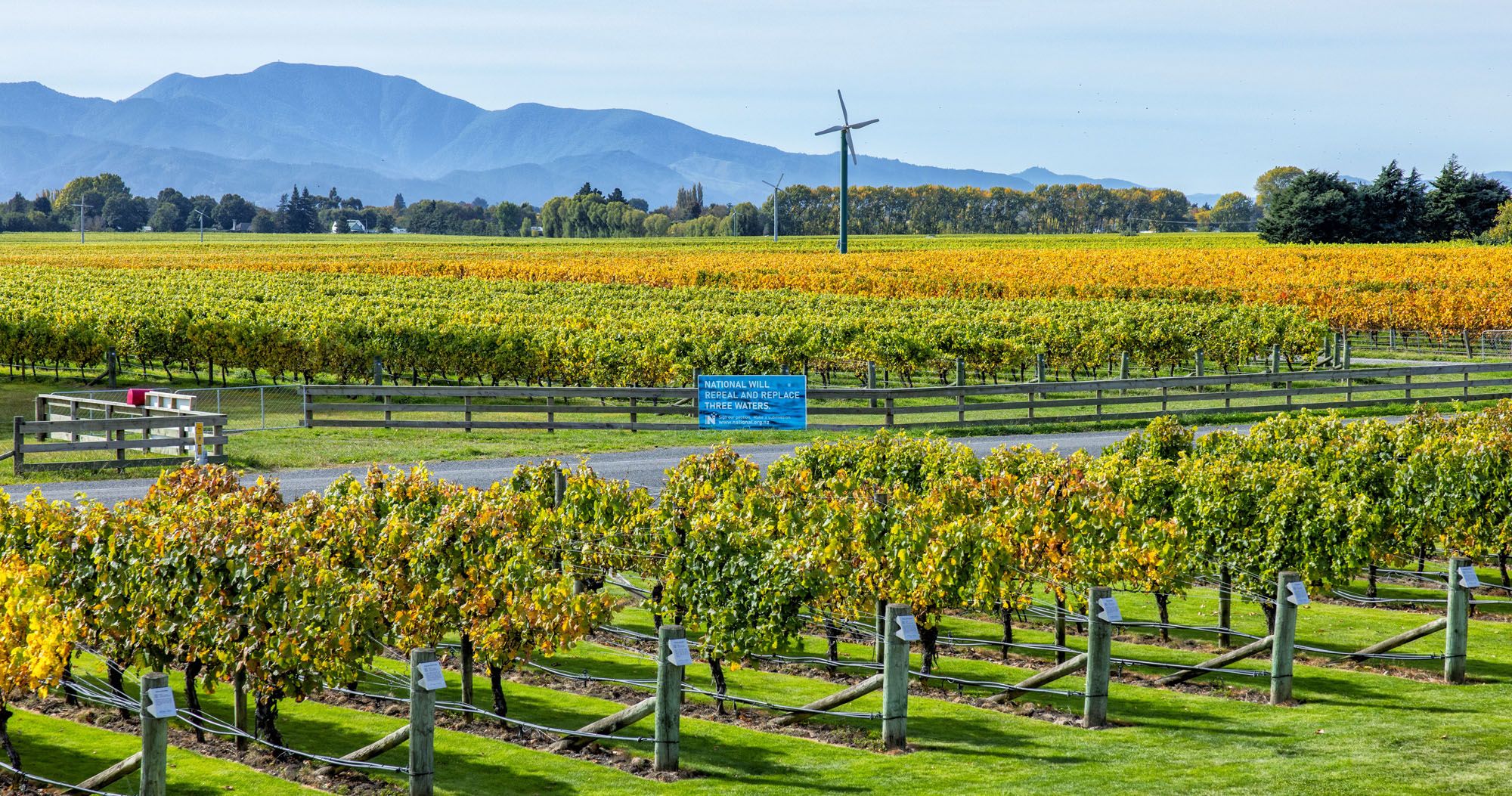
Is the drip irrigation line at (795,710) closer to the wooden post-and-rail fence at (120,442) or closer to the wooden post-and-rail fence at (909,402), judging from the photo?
the wooden post-and-rail fence at (120,442)

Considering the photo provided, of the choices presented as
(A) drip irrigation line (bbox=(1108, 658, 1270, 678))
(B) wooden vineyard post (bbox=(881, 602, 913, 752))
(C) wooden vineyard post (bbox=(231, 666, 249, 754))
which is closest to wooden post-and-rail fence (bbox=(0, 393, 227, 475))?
(C) wooden vineyard post (bbox=(231, 666, 249, 754))

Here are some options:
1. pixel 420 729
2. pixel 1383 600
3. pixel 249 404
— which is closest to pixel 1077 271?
pixel 249 404

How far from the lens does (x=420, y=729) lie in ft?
34.9

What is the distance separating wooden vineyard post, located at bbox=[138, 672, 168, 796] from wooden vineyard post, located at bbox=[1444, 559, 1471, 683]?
39.6 feet

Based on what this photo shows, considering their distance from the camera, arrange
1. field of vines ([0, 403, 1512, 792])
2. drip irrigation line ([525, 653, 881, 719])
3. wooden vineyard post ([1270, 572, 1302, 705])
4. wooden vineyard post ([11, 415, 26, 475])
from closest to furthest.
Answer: field of vines ([0, 403, 1512, 792])
drip irrigation line ([525, 653, 881, 719])
wooden vineyard post ([1270, 572, 1302, 705])
wooden vineyard post ([11, 415, 26, 475])

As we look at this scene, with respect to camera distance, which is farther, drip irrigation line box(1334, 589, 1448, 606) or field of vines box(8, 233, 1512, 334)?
field of vines box(8, 233, 1512, 334)

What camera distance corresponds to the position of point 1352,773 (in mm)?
11344

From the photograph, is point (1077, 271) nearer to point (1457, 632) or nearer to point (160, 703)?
point (1457, 632)

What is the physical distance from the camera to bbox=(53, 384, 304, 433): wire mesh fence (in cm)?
3391

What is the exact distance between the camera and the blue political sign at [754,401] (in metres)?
31.6

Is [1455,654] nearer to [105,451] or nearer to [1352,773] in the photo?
[1352,773]

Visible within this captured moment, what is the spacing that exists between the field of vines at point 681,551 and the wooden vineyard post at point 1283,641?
1.70 m

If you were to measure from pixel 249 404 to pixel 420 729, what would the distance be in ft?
98.5

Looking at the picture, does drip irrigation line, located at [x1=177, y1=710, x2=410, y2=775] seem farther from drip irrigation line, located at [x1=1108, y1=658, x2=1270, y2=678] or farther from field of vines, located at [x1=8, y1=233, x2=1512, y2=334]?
field of vines, located at [x1=8, y1=233, x2=1512, y2=334]
